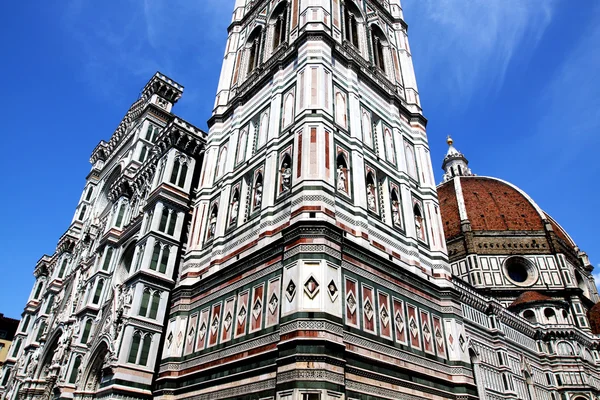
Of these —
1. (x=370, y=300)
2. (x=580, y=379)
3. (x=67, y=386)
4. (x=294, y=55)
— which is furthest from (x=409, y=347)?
(x=580, y=379)

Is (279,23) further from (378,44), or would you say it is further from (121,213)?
(121,213)

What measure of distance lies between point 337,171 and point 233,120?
7090 mm

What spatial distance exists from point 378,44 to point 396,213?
33.9ft

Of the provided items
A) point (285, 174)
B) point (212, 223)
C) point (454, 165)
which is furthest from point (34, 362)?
point (454, 165)

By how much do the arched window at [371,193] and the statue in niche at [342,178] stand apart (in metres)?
1.23

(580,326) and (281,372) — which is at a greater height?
(580,326)

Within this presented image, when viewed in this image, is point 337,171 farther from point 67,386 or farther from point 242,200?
point 67,386

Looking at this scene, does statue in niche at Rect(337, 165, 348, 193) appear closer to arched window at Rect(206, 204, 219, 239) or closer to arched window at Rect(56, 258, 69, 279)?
arched window at Rect(206, 204, 219, 239)

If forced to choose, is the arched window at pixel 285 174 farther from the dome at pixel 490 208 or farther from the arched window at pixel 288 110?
the dome at pixel 490 208

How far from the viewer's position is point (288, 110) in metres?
16.3

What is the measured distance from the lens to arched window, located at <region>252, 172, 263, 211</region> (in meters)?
15.4

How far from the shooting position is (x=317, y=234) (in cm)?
1209

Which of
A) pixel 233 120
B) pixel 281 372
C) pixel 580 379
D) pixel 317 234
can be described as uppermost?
pixel 233 120

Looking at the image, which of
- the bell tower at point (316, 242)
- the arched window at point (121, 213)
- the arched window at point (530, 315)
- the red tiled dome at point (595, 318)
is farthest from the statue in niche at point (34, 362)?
the red tiled dome at point (595, 318)
